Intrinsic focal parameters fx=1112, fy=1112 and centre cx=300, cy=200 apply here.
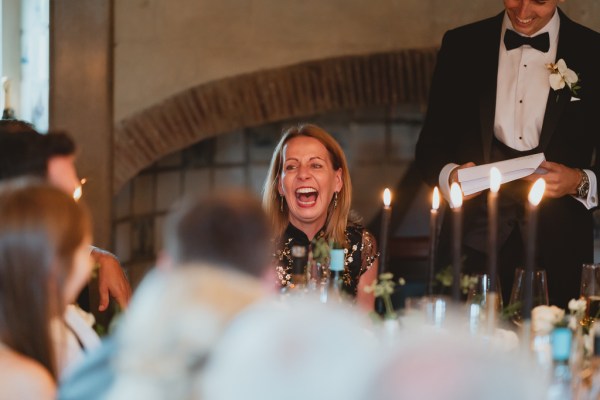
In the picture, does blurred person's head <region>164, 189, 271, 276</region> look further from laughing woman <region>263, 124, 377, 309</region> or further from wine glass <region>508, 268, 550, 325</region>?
laughing woman <region>263, 124, 377, 309</region>

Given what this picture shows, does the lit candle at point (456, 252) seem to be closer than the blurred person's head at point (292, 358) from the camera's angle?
No

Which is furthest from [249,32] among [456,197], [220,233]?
[220,233]

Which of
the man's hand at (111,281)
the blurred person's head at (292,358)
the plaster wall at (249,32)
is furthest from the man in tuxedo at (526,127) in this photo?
the blurred person's head at (292,358)

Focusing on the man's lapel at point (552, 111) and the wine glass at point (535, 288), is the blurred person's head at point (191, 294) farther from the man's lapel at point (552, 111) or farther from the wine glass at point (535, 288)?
the man's lapel at point (552, 111)

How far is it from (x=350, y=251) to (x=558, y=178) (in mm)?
727

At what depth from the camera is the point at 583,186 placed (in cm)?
367

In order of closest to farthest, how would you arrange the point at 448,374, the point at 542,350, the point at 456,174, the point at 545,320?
1. the point at 448,374
2. the point at 542,350
3. the point at 545,320
4. the point at 456,174

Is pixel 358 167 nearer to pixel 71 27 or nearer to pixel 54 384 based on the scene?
pixel 71 27

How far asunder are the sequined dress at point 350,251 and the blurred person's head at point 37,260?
5.71ft

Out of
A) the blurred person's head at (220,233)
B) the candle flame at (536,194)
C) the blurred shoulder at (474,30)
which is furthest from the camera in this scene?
the blurred shoulder at (474,30)

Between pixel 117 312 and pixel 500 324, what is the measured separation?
35.9 inches

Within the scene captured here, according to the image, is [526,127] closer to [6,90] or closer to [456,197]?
[456,197]

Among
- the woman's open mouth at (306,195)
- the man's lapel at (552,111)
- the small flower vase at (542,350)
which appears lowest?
the small flower vase at (542,350)

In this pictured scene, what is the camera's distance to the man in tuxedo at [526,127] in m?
3.77
